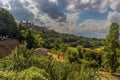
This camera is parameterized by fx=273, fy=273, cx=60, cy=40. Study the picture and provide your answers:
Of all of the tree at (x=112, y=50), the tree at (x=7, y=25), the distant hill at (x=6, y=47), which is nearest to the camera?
the tree at (x=112, y=50)

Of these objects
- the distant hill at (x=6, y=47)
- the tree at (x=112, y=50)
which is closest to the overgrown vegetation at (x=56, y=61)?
the tree at (x=112, y=50)

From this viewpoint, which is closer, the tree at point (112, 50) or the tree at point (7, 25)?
the tree at point (112, 50)

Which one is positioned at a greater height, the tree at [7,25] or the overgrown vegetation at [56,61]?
the tree at [7,25]

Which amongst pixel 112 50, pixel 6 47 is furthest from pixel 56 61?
pixel 6 47

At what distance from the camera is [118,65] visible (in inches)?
2306

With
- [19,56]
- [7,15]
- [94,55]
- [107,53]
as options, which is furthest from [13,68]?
[7,15]

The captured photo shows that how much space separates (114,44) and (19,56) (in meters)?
34.2

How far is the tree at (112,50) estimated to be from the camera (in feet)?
190

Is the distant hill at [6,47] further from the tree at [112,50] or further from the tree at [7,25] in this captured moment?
the tree at [112,50]

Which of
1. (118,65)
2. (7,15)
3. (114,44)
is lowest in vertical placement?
(118,65)

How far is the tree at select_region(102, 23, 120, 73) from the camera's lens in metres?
58.0

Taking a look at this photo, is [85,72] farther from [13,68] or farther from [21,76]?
[21,76]

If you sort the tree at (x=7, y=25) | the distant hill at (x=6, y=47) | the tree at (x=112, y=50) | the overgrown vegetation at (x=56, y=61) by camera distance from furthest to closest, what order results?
the tree at (x=7, y=25) < the distant hill at (x=6, y=47) < the tree at (x=112, y=50) < the overgrown vegetation at (x=56, y=61)

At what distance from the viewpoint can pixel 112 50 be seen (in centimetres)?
5812
